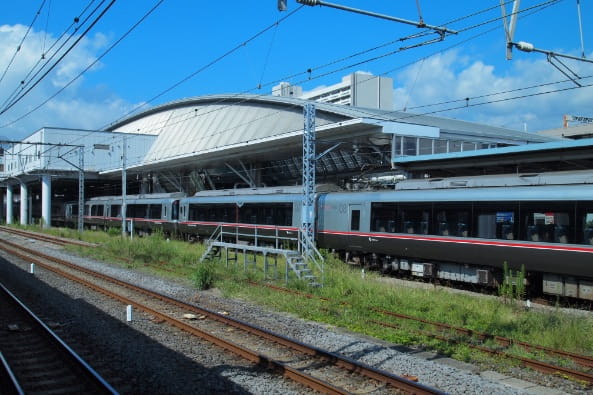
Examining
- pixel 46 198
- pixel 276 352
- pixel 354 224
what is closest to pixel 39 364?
pixel 276 352

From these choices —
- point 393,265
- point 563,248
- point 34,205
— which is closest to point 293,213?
point 393,265

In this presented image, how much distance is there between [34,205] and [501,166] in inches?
3588

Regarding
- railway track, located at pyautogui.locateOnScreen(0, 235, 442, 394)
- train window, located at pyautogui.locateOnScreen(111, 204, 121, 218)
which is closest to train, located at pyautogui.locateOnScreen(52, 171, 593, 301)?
railway track, located at pyautogui.locateOnScreen(0, 235, 442, 394)

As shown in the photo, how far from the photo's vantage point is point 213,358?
871 centimetres

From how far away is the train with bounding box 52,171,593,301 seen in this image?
543 inches

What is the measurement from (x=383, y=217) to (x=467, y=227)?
3715 millimetres

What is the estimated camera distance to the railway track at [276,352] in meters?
7.23

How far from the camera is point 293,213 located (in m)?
24.8

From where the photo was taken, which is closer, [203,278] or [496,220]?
[496,220]

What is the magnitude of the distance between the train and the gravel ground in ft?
22.0

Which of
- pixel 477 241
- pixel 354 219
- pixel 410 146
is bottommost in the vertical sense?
pixel 477 241

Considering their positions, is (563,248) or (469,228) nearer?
(563,248)

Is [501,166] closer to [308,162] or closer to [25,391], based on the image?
[308,162]

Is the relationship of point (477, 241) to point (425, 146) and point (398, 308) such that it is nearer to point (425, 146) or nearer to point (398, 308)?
point (398, 308)
